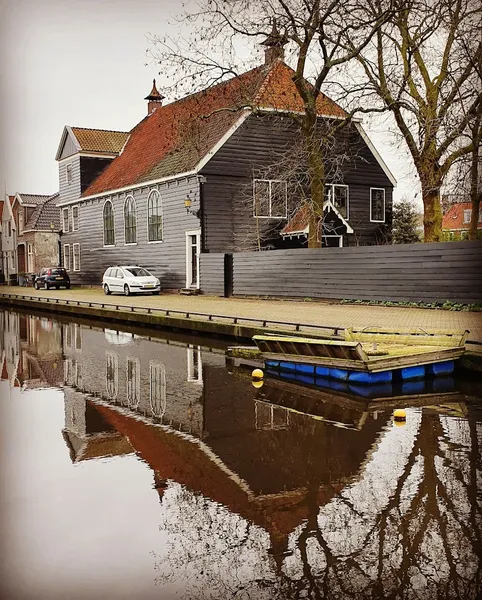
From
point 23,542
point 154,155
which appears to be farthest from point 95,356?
point 154,155

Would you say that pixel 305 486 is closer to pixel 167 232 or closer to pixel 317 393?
pixel 317 393

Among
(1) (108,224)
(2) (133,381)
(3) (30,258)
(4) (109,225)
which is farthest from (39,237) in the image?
(2) (133,381)

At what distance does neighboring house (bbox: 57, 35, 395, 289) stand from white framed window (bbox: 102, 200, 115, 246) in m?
1.19

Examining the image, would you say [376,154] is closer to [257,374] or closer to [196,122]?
[196,122]

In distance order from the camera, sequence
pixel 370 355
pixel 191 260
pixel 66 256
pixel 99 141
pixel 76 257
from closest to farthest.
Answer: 1. pixel 370 355
2. pixel 191 260
3. pixel 99 141
4. pixel 76 257
5. pixel 66 256

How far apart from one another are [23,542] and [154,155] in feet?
89.3

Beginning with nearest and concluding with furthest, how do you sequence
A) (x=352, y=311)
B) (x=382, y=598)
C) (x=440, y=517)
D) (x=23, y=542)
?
(x=23, y=542)
(x=382, y=598)
(x=440, y=517)
(x=352, y=311)

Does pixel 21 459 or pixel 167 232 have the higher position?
pixel 167 232

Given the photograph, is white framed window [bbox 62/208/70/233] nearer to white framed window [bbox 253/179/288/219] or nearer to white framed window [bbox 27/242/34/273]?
white framed window [bbox 27/242/34/273]

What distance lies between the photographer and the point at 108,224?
31531 mm

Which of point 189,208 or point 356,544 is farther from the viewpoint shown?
point 189,208

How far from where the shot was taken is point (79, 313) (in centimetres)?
2084

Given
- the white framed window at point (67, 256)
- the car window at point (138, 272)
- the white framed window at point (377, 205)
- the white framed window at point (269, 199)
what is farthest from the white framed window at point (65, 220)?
the white framed window at point (377, 205)

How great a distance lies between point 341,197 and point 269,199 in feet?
11.2
